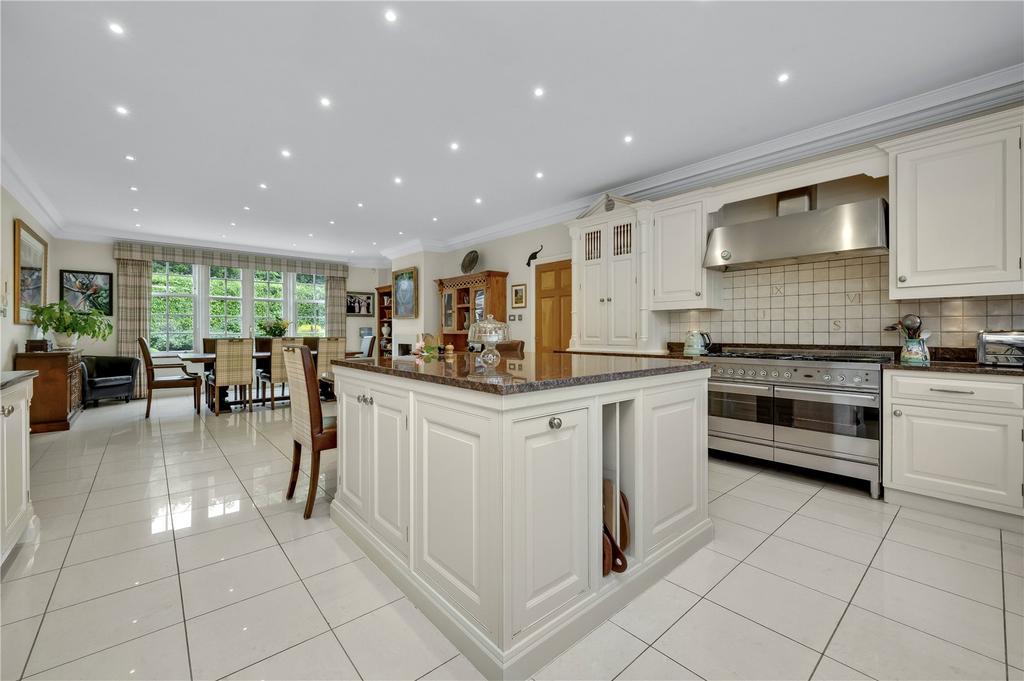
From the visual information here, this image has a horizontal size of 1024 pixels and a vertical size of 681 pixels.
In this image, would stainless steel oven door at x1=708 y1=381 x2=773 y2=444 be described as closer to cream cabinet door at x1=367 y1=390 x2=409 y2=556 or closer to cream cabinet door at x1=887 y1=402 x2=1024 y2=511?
cream cabinet door at x1=887 y1=402 x2=1024 y2=511

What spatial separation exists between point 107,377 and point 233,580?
234 inches

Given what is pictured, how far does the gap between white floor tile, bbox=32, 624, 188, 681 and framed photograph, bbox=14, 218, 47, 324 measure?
16.8 ft

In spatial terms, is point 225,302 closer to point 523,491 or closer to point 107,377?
point 107,377

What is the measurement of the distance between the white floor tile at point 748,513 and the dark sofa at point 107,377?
7245 millimetres

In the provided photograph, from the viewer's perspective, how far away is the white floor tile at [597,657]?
134 cm

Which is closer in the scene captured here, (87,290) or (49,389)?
(49,389)

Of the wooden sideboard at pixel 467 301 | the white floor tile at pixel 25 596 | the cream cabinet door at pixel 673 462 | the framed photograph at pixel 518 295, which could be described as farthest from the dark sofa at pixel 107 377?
the cream cabinet door at pixel 673 462

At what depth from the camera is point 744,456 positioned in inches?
141

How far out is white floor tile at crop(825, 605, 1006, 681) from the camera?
134 centimetres

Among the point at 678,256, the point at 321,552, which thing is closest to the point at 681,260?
the point at 678,256

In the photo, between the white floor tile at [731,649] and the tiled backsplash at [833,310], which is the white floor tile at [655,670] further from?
the tiled backsplash at [833,310]

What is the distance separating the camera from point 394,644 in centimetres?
147

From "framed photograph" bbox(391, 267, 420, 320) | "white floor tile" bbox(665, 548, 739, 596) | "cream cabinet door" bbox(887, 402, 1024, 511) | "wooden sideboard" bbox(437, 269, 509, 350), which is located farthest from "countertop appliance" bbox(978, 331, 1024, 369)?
"framed photograph" bbox(391, 267, 420, 320)

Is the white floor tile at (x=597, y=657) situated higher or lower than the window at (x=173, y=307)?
lower
